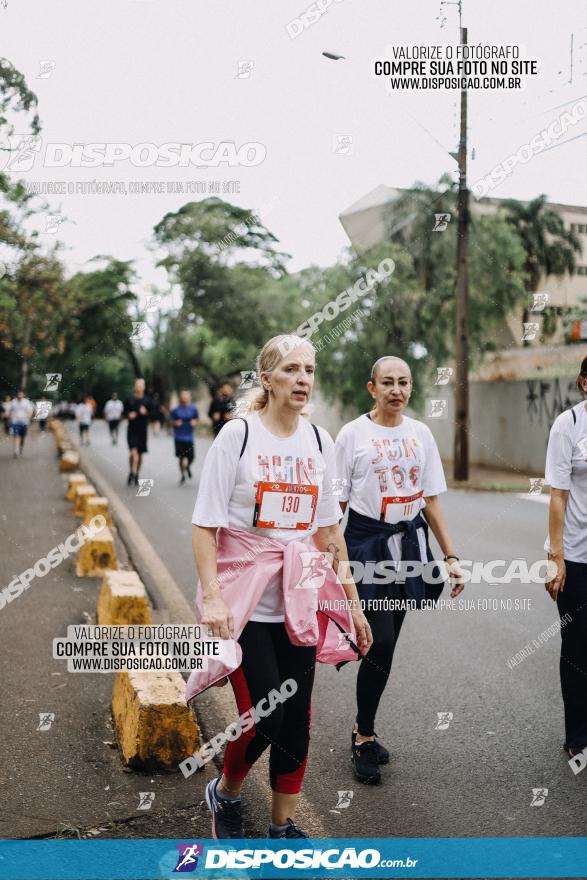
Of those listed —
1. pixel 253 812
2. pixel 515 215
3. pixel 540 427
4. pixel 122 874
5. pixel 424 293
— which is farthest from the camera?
pixel 515 215

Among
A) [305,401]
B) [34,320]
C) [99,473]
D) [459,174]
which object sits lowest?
[99,473]

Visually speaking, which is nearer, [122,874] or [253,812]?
[122,874]

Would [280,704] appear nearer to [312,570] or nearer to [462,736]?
[312,570]

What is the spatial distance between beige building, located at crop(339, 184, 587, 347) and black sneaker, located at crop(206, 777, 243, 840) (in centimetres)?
2335

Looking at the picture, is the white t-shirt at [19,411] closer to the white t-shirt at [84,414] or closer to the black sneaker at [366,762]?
the white t-shirt at [84,414]

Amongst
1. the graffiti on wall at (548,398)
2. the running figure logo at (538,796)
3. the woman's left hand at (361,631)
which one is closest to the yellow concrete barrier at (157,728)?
the woman's left hand at (361,631)

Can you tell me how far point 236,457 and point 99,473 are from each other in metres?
18.0

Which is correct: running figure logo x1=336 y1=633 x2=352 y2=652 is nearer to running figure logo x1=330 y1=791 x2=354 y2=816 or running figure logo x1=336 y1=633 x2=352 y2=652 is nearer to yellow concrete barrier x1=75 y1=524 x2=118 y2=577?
running figure logo x1=330 y1=791 x2=354 y2=816

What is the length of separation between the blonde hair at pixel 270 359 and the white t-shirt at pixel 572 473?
1.45m

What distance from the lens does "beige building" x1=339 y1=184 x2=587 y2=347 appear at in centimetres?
2695

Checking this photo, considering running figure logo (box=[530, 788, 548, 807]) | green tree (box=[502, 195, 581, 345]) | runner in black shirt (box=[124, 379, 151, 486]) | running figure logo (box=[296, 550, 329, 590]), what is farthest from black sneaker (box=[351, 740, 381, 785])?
green tree (box=[502, 195, 581, 345])

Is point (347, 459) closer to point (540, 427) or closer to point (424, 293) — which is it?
point (540, 427)

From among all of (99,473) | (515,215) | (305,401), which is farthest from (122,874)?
(515,215)

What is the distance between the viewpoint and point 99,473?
68.3 ft
